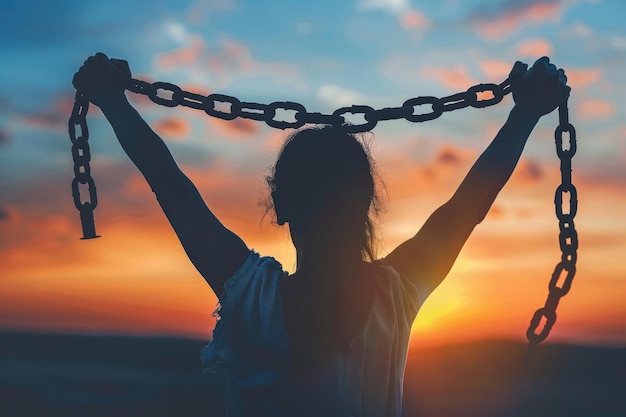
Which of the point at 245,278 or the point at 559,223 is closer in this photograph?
the point at 245,278

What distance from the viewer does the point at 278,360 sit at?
224 centimetres

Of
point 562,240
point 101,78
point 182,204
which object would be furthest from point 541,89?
point 101,78

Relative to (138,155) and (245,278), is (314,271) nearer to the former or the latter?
(245,278)

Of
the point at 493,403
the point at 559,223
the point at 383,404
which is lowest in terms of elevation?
the point at 493,403

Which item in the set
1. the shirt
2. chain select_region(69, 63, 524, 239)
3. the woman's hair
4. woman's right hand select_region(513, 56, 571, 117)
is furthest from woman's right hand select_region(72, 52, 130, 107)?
woman's right hand select_region(513, 56, 571, 117)

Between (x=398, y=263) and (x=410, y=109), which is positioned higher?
(x=410, y=109)

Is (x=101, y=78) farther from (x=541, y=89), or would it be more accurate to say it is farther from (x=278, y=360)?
(x=541, y=89)

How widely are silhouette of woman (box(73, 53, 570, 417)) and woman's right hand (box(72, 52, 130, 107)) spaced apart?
40 centimetres

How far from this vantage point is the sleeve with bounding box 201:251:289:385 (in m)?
2.24

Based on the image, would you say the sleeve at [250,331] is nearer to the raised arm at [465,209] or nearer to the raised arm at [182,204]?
the raised arm at [182,204]

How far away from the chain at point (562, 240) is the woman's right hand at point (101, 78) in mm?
2012

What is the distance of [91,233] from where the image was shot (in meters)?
3.39

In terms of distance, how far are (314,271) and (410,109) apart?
1131 millimetres

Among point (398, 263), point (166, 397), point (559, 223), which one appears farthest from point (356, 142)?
point (166, 397)
